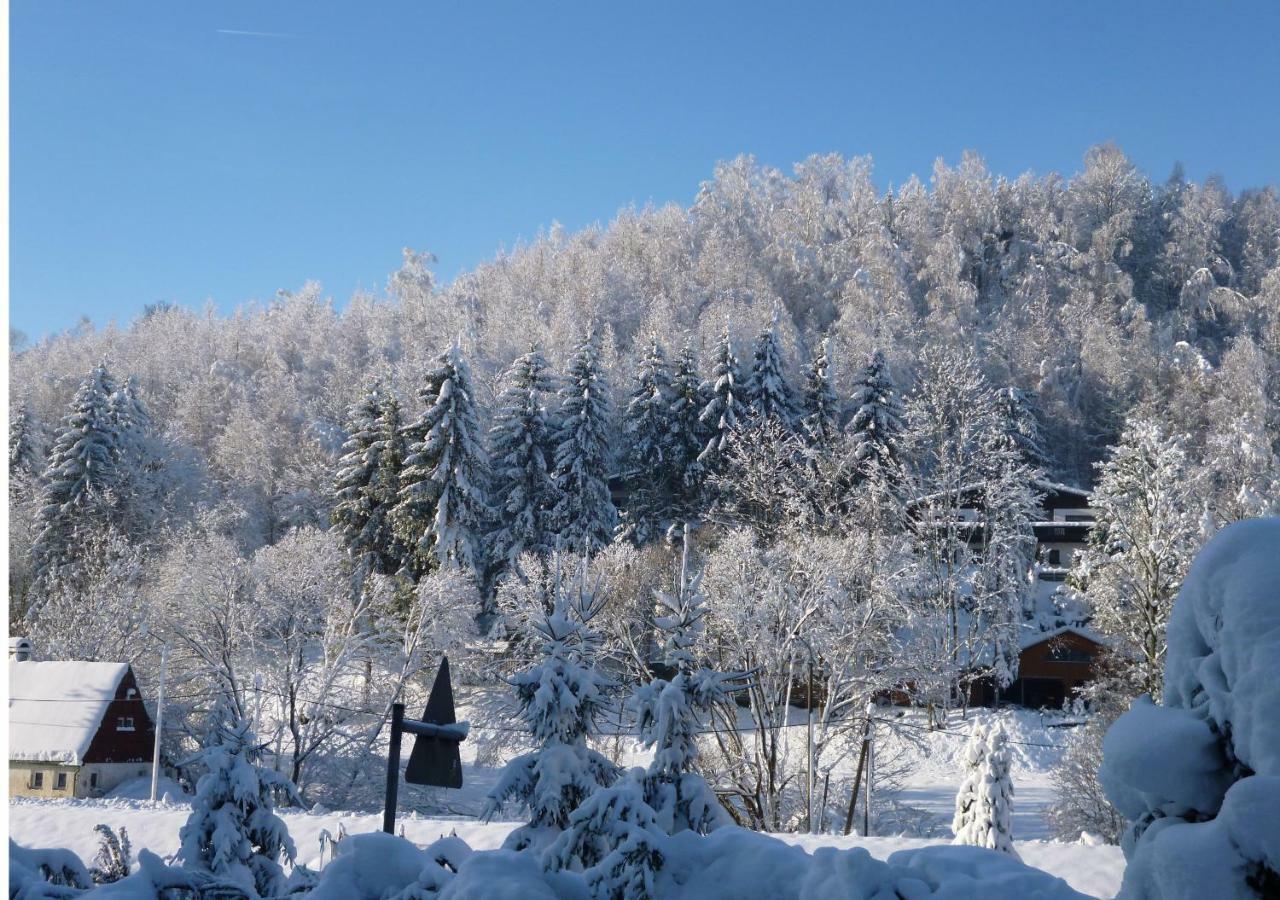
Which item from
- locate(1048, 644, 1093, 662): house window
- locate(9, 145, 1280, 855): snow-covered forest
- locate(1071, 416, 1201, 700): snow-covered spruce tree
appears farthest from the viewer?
locate(1048, 644, 1093, 662): house window

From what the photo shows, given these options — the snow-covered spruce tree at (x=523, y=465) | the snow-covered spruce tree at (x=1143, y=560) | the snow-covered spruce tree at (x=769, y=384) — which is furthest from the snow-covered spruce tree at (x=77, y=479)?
the snow-covered spruce tree at (x=1143, y=560)

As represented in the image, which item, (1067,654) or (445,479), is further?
(445,479)

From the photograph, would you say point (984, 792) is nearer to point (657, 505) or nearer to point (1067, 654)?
point (1067, 654)

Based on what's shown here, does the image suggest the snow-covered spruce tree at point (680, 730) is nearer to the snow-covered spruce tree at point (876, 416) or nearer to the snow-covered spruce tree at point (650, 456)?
the snow-covered spruce tree at point (876, 416)

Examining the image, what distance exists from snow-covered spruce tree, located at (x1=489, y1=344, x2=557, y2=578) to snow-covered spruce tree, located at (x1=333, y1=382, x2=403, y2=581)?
3.10 meters

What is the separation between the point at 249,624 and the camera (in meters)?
22.3

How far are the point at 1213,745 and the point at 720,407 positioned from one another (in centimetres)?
3073

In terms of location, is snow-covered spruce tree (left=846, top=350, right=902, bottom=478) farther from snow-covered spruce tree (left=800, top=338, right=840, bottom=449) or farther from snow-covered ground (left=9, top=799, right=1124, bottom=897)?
snow-covered ground (left=9, top=799, right=1124, bottom=897)

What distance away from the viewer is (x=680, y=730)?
296 inches

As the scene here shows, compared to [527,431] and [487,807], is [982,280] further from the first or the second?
[487,807]

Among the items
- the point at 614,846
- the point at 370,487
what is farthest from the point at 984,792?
the point at 370,487

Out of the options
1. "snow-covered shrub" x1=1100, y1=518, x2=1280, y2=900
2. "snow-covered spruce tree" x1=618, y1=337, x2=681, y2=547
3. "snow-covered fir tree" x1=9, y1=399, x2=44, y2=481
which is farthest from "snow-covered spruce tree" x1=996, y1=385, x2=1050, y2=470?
"snow-covered shrub" x1=1100, y1=518, x2=1280, y2=900

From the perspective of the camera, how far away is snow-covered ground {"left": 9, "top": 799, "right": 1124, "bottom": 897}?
8492 millimetres

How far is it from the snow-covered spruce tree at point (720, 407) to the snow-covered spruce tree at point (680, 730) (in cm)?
2184
